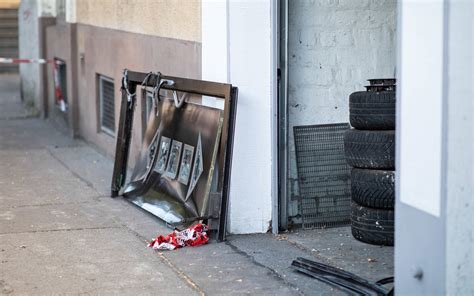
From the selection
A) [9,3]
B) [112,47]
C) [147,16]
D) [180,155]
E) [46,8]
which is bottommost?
[180,155]

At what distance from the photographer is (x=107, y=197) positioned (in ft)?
32.1

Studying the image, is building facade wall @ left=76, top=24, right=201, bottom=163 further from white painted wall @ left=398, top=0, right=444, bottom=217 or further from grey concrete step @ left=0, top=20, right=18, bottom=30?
grey concrete step @ left=0, top=20, right=18, bottom=30

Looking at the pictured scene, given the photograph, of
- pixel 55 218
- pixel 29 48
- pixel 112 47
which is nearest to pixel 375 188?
pixel 55 218

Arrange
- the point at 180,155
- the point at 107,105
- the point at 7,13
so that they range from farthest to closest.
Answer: the point at 7,13 → the point at 107,105 → the point at 180,155

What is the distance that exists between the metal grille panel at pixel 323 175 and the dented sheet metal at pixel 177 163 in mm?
809

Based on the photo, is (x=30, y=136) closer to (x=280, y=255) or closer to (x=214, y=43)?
(x=214, y=43)

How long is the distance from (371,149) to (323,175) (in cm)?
97

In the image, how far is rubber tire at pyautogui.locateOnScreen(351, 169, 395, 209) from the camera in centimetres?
749

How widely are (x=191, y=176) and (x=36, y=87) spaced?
9130 millimetres

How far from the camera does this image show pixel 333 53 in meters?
8.42

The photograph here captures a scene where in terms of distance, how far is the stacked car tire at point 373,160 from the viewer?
7.46 metres

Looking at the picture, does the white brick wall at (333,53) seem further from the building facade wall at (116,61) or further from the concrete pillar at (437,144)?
the concrete pillar at (437,144)

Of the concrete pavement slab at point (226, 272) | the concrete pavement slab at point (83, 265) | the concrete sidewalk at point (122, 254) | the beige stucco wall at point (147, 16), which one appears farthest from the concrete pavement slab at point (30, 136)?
the concrete pavement slab at point (226, 272)

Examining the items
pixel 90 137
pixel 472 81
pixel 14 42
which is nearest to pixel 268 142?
pixel 472 81
